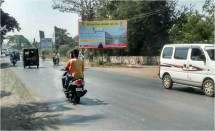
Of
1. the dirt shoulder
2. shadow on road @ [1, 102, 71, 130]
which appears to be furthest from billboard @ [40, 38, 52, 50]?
shadow on road @ [1, 102, 71, 130]

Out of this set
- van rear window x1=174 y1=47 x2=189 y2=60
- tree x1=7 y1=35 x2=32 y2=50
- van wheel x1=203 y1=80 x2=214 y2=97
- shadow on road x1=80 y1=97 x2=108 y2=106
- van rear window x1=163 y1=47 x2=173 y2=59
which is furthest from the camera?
tree x1=7 y1=35 x2=32 y2=50

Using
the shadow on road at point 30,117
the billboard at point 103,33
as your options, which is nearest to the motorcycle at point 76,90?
the shadow on road at point 30,117

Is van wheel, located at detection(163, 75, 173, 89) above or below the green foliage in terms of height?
below

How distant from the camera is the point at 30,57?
3034cm

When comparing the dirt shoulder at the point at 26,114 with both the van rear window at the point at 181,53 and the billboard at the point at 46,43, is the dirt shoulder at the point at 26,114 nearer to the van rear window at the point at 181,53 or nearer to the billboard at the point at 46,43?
the van rear window at the point at 181,53

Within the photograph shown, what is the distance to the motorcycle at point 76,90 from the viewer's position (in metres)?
9.80

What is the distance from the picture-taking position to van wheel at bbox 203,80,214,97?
10805 mm

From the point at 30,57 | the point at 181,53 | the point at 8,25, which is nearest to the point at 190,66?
the point at 181,53

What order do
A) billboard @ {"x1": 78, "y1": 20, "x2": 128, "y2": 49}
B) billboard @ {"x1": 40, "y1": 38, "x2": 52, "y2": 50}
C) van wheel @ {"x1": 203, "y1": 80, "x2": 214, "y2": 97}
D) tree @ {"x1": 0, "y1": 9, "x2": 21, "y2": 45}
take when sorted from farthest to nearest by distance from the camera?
billboard @ {"x1": 40, "y1": 38, "x2": 52, "y2": 50}, tree @ {"x1": 0, "y1": 9, "x2": 21, "y2": 45}, billboard @ {"x1": 78, "y1": 20, "x2": 128, "y2": 49}, van wheel @ {"x1": 203, "y1": 80, "x2": 214, "y2": 97}

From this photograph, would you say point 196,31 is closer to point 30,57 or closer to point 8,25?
point 30,57

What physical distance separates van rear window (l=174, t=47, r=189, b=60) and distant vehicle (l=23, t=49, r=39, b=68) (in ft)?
66.0

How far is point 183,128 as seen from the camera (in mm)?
6449

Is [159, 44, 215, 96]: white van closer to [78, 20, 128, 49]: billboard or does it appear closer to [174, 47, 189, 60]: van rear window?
[174, 47, 189, 60]: van rear window

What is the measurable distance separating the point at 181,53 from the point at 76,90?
4924 millimetres
